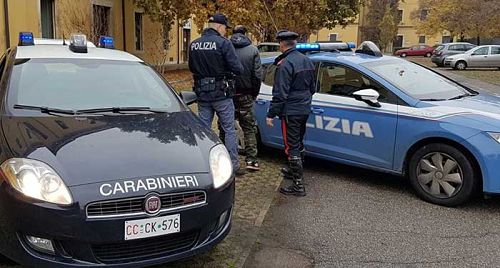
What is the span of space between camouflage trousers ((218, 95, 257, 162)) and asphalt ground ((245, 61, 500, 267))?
958mm

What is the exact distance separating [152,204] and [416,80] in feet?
12.7

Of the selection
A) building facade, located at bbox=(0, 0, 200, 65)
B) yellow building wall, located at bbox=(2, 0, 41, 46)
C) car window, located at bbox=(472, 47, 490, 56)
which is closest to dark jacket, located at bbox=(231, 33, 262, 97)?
building facade, located at bbox=(0, 0, 200, 65)

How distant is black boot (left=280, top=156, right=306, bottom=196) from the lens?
530 centimetres

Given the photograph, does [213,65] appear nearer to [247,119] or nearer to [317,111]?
[247,119]

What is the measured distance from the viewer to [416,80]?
226 inches

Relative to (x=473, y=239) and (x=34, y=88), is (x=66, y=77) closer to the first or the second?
(x=34, y=88)

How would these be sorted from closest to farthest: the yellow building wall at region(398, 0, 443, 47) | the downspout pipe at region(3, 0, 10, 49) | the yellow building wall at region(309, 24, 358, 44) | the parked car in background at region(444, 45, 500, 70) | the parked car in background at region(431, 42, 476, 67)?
the downspout pipe at region(3, 0, 10, 49) → the parked car in background at region(444, 45, 500, 70) → the parked car in background at region(431, 42, 476, 67) → the yellow building wall at region(309, 24, 358, 44) → the yellow building wall at region(398, 0, 443, 47)

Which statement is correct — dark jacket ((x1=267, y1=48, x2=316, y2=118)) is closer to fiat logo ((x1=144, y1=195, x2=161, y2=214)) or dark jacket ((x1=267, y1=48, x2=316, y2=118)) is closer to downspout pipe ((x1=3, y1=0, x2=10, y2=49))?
fiat logo ((x1=144, y1=195, x2=161, y2=214))

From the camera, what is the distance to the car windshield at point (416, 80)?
17.9ft

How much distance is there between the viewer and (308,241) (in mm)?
4172

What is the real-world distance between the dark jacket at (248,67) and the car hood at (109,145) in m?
2.18

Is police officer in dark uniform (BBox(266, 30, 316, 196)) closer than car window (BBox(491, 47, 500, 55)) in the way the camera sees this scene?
Yes

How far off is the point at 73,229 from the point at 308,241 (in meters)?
2.04

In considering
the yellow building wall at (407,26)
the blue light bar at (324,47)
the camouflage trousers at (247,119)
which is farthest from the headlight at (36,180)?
the yellow building wall at (407,26)
